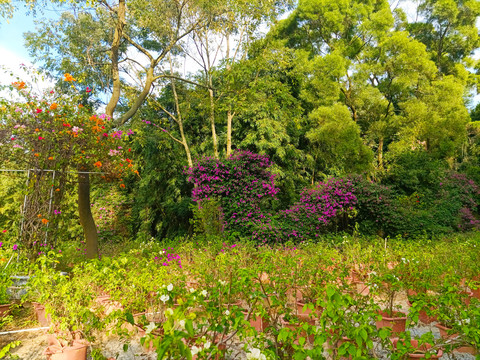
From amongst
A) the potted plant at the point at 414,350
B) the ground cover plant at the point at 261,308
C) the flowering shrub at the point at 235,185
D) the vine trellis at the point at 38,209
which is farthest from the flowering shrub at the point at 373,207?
the vine trellis at the point at 38,209

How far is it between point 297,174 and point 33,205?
23.6 ft

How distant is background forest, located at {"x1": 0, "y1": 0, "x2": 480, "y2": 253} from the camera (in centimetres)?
605

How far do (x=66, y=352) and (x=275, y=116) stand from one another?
788cm

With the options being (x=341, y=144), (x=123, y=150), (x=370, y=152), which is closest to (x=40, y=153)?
(x=123, y=150)

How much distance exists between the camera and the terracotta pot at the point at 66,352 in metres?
2.15

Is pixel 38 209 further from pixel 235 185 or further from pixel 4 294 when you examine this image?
pixel 235 185

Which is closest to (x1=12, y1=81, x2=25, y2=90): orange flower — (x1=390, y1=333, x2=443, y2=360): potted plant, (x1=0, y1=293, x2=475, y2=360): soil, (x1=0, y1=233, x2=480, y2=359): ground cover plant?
(x1=0, y1=233, x2=480, y2=359): ground cover plant

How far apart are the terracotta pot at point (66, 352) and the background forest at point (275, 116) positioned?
8.74 feet

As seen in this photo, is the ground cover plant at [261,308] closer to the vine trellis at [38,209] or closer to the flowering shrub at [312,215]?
the vine trellis at [38,209]

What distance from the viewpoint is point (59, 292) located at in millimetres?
2510

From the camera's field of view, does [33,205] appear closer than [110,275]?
No

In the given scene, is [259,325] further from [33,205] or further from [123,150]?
[33,205]

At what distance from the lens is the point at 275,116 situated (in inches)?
359

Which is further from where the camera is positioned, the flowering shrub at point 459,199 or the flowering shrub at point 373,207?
the flowering shrub at point 459,199
